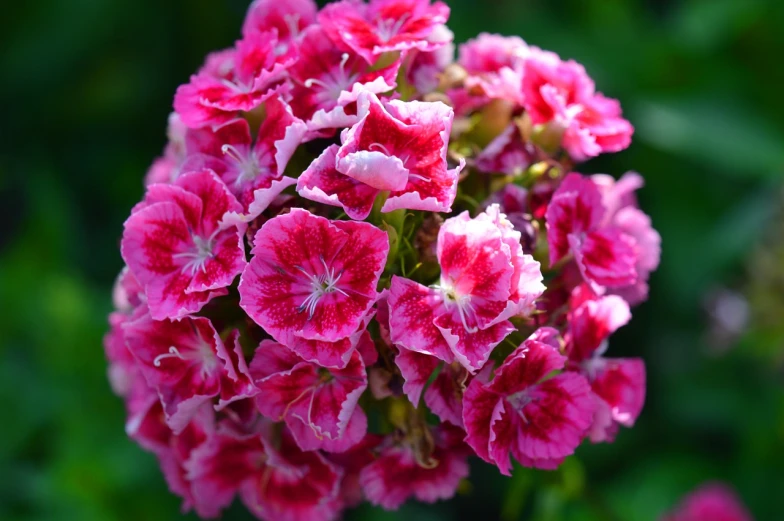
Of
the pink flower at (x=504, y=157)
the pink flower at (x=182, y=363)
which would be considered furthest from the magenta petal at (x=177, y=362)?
the pink flower at (x=504, y=157)

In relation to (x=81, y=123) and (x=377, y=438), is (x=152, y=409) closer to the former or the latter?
(x=377, y=438)

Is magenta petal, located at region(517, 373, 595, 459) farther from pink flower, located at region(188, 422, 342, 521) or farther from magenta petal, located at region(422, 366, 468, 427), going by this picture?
pink flower, located at region(188, 422, 342, 521)

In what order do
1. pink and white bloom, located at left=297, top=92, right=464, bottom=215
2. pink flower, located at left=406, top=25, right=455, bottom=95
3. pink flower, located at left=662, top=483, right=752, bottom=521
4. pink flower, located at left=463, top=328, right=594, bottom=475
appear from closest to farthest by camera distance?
pink and white bloom, located at left=297, top=92, right=464, bottom=215, pink flower, located at left=463, top=328, right=594, bottom=475, pink flower, located at left=406, top=25, right=455, bottom=95, pink flower, located at left=662, top=483, right=752, bottom=521

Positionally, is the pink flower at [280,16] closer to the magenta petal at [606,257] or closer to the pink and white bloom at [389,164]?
the pink and white bloom at [389,164]

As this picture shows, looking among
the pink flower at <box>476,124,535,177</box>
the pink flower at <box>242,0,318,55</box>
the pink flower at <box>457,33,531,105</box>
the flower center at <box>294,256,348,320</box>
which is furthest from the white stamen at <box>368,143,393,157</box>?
the pink flower at <box>242,0,318,55</box>

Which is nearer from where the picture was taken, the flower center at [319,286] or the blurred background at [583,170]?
the flower center at [319,286]
